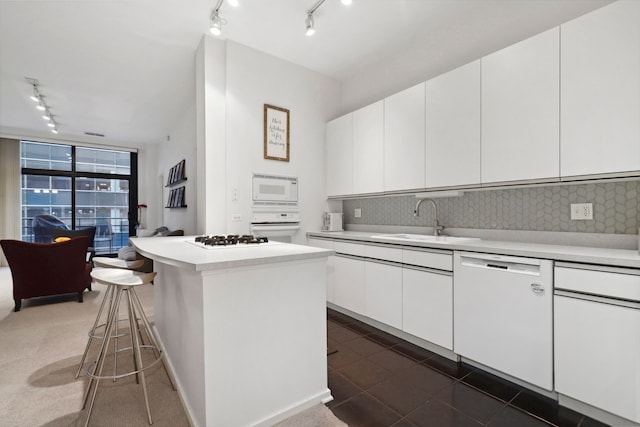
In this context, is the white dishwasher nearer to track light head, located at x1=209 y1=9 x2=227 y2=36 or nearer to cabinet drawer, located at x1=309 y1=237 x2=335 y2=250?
cabinet drawer, located at x1=309 y1=237 x2=335 y2=250

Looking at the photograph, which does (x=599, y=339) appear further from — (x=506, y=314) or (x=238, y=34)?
(x=238, y=34)

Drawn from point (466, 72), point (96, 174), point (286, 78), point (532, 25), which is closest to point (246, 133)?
point (286, 78)

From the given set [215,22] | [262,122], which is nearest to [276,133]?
[262,122]

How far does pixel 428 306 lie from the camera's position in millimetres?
2246

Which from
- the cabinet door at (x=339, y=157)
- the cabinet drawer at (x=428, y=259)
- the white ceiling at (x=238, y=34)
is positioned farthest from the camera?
the cabinet door at (x=339, y=157)

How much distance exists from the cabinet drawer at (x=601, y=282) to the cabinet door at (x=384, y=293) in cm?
110

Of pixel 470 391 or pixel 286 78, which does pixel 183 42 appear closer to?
pixel 286 78

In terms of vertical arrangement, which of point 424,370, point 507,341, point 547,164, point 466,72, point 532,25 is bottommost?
point 424,370

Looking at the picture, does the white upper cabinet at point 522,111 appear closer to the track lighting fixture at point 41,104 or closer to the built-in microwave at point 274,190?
the built-in microwave at point 274,190

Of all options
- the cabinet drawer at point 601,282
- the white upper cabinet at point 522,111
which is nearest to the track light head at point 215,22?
the white upper cabinet at point 522,111

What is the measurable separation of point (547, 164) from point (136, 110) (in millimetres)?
5759

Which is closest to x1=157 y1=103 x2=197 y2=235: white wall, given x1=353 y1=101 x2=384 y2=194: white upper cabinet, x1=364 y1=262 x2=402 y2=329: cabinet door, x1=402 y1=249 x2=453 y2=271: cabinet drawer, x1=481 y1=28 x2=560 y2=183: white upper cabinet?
x1=353 y1=101 x2=384 y2=194: white upper cabinet

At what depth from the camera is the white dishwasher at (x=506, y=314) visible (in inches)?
64.8

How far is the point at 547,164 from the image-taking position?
1.86 meters
